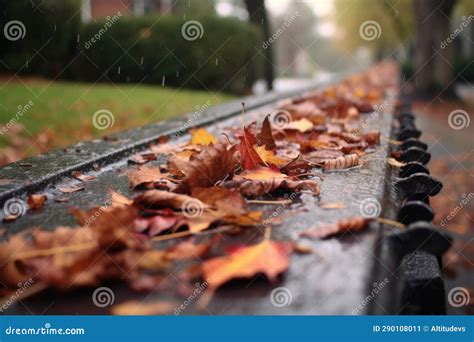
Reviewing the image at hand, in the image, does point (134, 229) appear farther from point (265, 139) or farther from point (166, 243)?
point (265, 139)

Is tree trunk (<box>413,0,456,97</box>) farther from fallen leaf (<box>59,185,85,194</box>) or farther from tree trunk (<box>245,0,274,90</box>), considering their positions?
fallen leaf (<box>59,185,85,194</box>)

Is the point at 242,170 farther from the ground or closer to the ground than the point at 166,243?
farther from the ground

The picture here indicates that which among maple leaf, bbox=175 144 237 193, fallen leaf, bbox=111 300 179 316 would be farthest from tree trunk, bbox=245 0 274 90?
fallen leaf, bbox=111 300 179 316

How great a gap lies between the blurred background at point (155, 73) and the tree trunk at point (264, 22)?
26mm

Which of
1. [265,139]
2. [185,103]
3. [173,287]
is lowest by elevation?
[173,287]

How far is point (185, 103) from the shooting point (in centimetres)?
884

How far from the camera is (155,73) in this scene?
474 inches

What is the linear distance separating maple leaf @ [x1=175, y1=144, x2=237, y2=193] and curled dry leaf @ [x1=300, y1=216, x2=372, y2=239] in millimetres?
450

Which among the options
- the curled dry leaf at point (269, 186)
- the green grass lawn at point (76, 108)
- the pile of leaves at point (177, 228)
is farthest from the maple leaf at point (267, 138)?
the green grass lawn at point (76, 108)

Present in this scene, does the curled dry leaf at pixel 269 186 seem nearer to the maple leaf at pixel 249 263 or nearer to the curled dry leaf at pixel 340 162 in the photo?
the curled dry leaf at pixel 340 162

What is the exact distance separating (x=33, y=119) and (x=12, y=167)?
14.0ft

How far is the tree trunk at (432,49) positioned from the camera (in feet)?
47.4

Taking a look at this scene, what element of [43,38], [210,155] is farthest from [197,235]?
[43,38]

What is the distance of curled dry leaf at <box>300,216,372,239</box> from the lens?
3.92 feet
